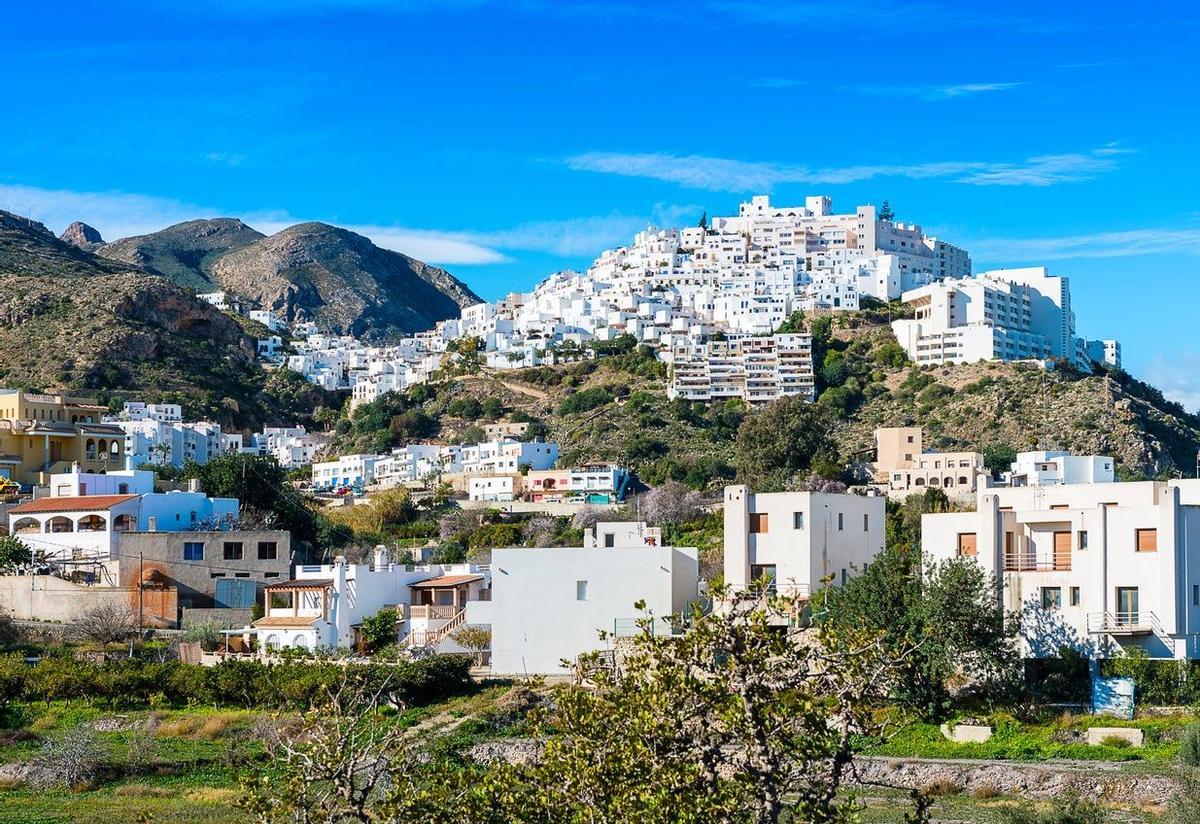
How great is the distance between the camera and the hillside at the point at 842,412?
99.8 metres

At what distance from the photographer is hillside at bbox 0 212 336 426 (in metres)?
115

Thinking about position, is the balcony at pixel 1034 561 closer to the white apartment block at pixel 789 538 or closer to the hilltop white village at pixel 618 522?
the hilltop white village at pixel 618 522

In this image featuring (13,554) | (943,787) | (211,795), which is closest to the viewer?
(943,787)

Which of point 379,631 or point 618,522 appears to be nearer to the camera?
point 379,631

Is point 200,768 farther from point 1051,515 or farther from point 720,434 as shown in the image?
point 720,434

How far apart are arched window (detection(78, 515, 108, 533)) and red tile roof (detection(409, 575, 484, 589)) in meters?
11.7

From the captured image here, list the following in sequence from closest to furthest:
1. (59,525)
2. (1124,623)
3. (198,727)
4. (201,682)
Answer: (1124,623), (198,727), (201,682), (59,525)

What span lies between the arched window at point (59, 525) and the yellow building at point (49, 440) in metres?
17.4

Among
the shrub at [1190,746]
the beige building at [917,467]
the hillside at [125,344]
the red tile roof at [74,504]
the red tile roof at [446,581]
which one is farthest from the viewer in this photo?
the hillside at [125,344]

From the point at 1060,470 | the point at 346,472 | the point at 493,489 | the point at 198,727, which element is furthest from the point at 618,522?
the point at 346,472

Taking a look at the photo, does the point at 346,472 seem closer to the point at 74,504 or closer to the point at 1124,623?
the point at 74,504

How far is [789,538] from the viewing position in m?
44.0

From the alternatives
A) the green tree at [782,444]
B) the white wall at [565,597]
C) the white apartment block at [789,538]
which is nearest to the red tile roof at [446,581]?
the white wall at [565,597]

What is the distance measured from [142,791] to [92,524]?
22189 millimetres
